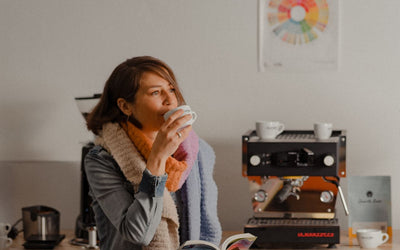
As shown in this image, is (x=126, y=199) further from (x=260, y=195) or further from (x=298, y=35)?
(x=298, y=35)

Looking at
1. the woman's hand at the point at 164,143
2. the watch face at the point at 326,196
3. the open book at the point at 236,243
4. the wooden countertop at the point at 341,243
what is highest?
the woman's hand at the point at 164,143

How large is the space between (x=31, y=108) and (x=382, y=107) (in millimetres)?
1541

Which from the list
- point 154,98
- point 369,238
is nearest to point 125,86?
point 154,98

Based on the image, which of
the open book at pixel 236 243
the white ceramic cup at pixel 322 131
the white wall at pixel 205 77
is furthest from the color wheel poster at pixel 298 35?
the open book at pixel 236 243

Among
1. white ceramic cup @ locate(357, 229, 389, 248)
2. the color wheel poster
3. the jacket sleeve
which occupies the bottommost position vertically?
white ceramic cup @ locate(357, 229, 389, 248)

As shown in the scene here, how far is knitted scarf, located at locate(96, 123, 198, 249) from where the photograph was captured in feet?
6.01

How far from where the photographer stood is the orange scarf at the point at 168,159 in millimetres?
1896

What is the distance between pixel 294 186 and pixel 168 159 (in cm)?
76

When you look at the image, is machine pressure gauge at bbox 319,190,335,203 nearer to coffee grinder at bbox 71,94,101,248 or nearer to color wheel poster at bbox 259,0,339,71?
color wheel poster at bbox 259,0,339,71

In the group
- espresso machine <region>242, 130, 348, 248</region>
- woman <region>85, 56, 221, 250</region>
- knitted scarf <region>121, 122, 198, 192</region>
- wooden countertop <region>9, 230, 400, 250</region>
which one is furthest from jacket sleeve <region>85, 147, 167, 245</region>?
wooden countertop <region>9, 230, 400, 250</region>

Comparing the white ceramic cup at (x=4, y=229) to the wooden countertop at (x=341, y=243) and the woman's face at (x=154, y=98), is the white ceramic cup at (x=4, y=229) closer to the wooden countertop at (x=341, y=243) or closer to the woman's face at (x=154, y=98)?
the wooden countertop at (x=341, y=243)

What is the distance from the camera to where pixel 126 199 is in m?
1.78

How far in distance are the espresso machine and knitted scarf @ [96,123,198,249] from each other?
550mm

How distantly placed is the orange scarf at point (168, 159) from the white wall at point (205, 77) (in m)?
0.97
